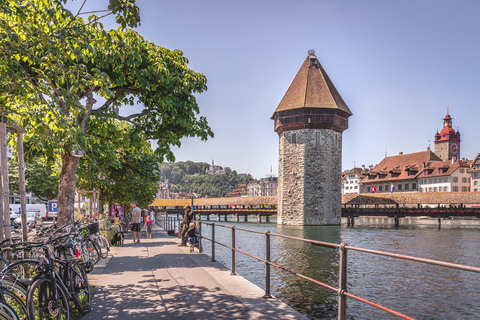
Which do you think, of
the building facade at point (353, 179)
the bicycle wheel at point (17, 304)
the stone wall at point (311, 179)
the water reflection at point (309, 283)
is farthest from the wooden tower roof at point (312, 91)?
the building facade at point (353, 179)

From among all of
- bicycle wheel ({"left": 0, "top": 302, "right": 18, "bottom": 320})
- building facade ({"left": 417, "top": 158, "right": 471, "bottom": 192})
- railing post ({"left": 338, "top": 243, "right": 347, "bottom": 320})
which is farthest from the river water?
building facade ({"left": 417, "top": 158, "right": 471, "bottom": 192})

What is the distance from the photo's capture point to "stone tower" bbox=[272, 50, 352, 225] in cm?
5200

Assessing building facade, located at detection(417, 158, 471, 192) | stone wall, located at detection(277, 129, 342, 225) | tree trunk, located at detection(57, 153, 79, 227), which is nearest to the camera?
tree trunk, located at detection(57, 153, 79, 227)

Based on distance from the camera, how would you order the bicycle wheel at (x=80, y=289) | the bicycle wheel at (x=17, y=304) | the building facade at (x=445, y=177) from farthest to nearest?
the building facade at (x=445, y=177) < the bicycle wheel at (x=80, y=289) < the bicycle wheel at (x=17, y=304)

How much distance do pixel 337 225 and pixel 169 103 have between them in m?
45.3

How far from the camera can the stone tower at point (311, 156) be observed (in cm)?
5200

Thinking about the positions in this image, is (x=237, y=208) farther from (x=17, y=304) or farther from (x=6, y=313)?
(x=6, y=313)

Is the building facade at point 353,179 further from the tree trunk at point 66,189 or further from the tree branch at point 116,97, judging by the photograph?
the tree trunk at point 66,189

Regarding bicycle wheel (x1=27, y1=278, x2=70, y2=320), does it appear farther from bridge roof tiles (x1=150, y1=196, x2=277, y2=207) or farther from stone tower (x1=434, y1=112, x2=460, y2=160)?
stone tower (x1=434, y1=112, x2=460, y2=160)

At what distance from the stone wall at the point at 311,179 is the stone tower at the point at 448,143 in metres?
72.7

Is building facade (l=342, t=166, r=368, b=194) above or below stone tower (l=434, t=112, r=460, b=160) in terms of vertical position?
below

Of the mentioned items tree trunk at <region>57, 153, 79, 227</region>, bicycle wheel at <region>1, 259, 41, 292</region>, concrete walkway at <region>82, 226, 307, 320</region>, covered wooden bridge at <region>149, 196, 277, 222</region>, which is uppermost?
tree trunk at <region>57, 153, 79, 227</region>

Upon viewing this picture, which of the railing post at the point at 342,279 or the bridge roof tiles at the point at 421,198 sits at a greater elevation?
the railing post at the point at 342,279

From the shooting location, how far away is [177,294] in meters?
5.96
